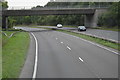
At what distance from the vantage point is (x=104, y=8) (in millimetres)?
78875

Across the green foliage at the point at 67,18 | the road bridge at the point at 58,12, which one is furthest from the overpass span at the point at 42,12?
the green foliage at the point at 67,18

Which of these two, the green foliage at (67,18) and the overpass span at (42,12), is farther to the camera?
the overpass span at (42,12)

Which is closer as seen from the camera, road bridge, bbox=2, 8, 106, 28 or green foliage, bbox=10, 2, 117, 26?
green foliage, bbox=10, 2, 117, 26

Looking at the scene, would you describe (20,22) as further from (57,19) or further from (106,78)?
(106,78)

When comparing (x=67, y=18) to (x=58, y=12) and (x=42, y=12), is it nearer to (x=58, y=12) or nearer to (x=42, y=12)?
(x=58, y=12)

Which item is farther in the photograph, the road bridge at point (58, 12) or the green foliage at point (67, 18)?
the road bridge at point (58, 12)

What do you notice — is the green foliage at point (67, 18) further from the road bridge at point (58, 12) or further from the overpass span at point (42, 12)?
the overpass span at point (42, 12)

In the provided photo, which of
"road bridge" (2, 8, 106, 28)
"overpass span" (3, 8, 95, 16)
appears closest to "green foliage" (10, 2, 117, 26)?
"road bridge" (2, 8, 106, 28)

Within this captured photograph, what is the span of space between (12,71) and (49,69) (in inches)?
81.9

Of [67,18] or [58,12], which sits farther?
[67,18]

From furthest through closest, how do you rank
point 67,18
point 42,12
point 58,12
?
1. point 67,18
2. point 58,12
3. point 42,12

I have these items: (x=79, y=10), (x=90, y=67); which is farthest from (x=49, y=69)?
(x=79, y=10)

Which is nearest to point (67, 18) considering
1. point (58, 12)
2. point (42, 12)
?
point (58, 12)

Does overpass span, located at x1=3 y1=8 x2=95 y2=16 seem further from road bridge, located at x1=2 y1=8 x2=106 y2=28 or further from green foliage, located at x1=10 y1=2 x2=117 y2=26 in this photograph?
green foliage, located at x1=10 y1=2 x2=117 y2=26
